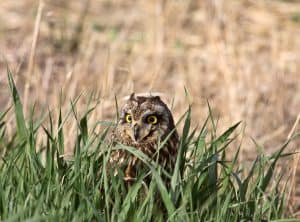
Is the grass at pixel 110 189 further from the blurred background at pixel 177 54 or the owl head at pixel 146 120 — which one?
the blurred background at pixel 177 54

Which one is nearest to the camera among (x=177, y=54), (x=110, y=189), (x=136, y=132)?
(x=110, y=189)

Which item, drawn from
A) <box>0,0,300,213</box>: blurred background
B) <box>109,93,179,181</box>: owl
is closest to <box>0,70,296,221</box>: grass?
<box>109,93,179,181</box>: owl

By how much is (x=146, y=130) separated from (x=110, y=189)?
0.59 metres

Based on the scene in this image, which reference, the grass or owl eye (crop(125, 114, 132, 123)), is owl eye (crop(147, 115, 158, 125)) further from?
the grass

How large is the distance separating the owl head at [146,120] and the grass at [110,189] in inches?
5.4

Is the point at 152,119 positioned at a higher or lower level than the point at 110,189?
higher

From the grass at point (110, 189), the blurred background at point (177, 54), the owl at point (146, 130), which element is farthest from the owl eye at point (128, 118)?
the blurred background at point (177, 54)

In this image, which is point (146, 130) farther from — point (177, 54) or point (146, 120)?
point (177, 54)

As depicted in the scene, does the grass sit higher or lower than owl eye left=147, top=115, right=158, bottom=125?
lower

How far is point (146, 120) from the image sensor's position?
512 centimetres

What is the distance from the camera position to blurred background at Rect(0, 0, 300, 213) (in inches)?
351

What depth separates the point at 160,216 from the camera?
4574 millimetres

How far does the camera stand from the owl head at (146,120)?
5.09m

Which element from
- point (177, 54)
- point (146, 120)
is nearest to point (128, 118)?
point (146, 120)
